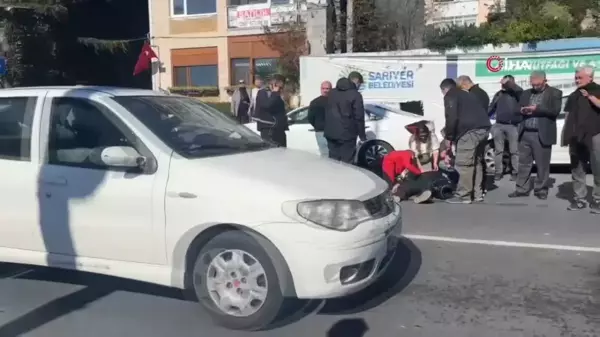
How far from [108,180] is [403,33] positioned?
20.8m

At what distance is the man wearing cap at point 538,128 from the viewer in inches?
369

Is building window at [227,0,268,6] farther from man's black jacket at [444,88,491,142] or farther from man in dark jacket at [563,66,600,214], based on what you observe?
man in dark jacket at [563,66,600,214]

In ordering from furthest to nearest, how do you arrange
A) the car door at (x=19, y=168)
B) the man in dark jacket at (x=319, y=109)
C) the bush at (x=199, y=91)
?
the bush at (x=199, y=91) → the man in dark jacket at (x=319, y=109) → the car door at (x=19, y=168)

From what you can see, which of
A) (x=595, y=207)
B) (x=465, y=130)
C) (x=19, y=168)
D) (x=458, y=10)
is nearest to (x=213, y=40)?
(x=458, y=10)

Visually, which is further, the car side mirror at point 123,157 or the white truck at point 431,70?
the white truck at point 431,70

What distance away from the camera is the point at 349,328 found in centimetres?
486

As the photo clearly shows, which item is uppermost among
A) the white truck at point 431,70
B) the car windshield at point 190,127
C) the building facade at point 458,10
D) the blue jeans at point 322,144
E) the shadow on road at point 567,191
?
the building facade at point 458,10

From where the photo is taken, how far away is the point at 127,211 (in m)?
4.96

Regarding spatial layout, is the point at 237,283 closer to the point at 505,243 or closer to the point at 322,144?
the point at 505,243

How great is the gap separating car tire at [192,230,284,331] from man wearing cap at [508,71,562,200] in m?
5.94

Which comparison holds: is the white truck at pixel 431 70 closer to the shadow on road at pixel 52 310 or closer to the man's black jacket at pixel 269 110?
the man's black jacket at pixel 269 110

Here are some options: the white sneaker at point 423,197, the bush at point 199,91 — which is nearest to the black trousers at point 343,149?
the white sneaker at point 423,197

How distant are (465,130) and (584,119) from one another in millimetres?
1502

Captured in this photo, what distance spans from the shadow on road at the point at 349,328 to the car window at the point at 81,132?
6.46 ft
